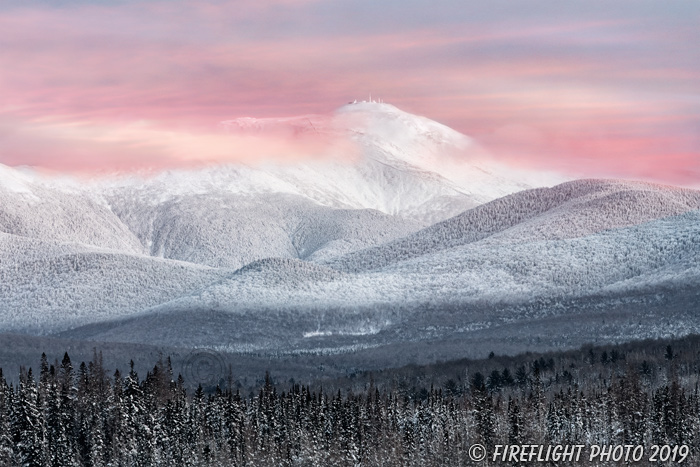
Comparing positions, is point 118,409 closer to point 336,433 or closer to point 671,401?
point 336,433

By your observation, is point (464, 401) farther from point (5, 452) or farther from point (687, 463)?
point (5, 452)

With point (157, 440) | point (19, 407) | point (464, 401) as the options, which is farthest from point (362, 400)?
point (19, 407)

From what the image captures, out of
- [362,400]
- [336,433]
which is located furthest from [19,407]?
[362,400]

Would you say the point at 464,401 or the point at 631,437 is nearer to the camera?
the point at 631,437

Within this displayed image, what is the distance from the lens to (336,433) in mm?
154125

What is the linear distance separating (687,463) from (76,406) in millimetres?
57095

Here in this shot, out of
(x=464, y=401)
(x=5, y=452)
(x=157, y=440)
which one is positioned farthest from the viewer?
(x=464, y=401)

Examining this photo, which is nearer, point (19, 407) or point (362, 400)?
point (19, 407)

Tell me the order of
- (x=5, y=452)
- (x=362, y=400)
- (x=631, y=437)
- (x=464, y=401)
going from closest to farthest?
(x=5, y=452) < (x=631, y=437) < (x=362, y=400) < (x=464, y=401)

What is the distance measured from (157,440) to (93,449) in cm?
628

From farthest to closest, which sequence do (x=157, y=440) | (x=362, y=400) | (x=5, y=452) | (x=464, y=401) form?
(x=464, y=401) < (x=362, y=400) < (x=157, y=440) < (x=5, y=452)

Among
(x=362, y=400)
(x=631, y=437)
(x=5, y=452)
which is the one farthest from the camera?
(x=362, y=400)

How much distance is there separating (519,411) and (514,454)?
11451mm

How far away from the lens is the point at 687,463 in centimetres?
15175
